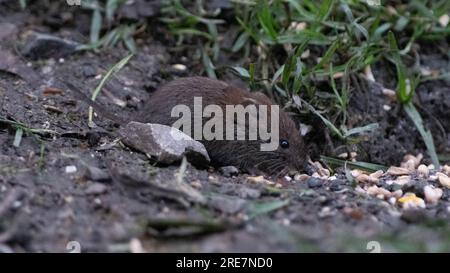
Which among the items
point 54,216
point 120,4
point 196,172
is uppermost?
point 120,4

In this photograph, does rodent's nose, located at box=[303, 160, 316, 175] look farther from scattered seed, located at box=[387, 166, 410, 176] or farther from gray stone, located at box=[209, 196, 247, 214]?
gray stone, located at box=[209, 196, 247, 214]

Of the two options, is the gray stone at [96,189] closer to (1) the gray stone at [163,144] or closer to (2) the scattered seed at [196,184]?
(2) the scattered seed at [196,184]

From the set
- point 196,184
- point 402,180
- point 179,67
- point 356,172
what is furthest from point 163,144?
point 179,67

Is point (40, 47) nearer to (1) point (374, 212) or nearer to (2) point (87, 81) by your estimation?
(2) point (87, 81)

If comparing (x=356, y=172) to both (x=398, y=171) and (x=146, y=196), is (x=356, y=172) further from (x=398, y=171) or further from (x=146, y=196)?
(x=146, y=196)

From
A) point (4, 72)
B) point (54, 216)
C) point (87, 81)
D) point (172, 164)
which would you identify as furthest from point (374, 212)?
point (4, 72)

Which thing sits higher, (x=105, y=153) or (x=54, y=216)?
(x=105, y=153)
